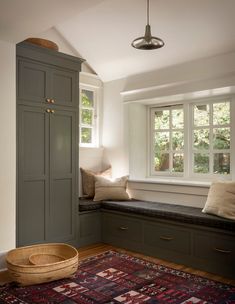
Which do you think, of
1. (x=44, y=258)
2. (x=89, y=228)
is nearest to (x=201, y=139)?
(x=89, y=228)

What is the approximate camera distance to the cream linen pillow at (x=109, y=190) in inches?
172

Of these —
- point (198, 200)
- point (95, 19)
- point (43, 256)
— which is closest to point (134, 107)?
point (95, 19)

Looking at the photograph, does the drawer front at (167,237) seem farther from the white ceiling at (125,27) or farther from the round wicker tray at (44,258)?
the white ceiling at (125,27)

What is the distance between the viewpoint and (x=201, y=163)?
4.43 metres

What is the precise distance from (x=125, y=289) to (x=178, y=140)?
2.48m

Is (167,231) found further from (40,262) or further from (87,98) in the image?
(87,98)

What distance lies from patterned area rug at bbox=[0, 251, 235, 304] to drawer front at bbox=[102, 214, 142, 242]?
607 millimetres

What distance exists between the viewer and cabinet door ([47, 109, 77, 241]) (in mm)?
3697

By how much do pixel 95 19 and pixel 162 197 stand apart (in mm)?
2452

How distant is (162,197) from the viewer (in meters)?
4.30

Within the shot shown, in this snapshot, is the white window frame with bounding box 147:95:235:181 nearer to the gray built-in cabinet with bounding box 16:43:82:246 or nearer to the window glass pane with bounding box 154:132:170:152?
the window glass pane with bounding box 154:132:170:152

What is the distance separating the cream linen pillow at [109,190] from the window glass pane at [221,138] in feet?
4.57

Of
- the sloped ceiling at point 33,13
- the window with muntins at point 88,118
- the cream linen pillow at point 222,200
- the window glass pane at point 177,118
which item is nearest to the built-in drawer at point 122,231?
the cream linen pillow at point 222,200

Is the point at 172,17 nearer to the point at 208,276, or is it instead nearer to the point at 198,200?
the point at 198,200
